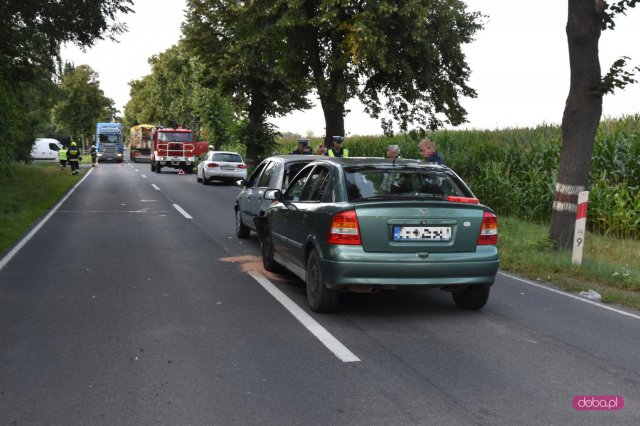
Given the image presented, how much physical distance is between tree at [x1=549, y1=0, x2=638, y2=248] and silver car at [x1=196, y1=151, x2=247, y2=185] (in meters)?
20.3

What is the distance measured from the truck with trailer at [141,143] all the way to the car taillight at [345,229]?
2253 inches

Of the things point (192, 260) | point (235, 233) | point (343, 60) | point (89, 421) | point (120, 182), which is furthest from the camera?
point (120, 182)

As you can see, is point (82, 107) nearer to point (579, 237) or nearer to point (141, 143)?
point (141, 143)

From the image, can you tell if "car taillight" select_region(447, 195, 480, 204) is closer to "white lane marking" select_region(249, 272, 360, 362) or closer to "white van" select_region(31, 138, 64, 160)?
"white lane marking" select_region(249, 272, 360, 362)

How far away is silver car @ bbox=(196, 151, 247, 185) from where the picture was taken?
29359 millimetres

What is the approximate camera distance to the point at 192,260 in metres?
10.1

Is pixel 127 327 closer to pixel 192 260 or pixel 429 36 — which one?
pixel 192 260

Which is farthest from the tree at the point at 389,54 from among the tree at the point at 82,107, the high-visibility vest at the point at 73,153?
the tree at the point at 82,107

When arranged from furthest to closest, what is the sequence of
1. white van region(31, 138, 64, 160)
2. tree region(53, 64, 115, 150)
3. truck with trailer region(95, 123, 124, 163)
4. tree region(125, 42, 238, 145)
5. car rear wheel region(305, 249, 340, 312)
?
1. tree region(53, 64, 115, 150)
2. white van region(31, 138, 64, 160)
3. truck with trailer region(95, 123, 124, 163)
4. tree region(125, 42, 238, 145)
5. car rear wheel region(305, 249, 340, 312)

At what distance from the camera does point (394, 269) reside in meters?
6.20

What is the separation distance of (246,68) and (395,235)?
26.2 m

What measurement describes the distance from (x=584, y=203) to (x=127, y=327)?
725cm

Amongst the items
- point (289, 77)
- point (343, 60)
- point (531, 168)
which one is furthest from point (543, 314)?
point (289, 77)

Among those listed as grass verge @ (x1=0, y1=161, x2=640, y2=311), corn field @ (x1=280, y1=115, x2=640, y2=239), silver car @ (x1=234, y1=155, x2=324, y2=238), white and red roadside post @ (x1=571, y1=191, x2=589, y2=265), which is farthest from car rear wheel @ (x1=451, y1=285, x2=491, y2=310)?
corn field @ (x1=280, y1=115, x2=640, y2=239)
